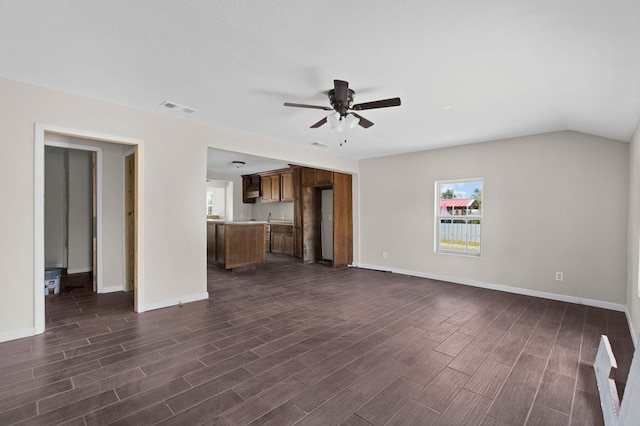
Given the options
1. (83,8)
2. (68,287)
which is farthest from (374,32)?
(68,287)

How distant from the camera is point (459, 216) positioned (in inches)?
207

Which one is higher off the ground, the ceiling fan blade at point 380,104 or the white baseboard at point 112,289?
the ceiling fan blade at point 380,104

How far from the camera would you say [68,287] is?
15.2ft

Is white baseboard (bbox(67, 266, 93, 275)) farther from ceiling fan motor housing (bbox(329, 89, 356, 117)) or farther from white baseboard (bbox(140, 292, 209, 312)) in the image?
ceiling fan motor housing (bbox(329, 89, 356, 117))

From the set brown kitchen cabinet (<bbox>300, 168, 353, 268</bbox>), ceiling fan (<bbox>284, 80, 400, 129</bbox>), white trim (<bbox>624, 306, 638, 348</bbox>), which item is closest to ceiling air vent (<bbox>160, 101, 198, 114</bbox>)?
ceiling fan (<bbox>284, 80, 400, 129</bbox>)

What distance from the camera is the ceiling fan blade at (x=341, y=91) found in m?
2.56

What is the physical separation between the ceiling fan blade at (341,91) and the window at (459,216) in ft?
11.2

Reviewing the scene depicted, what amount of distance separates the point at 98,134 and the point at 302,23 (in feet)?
9.16

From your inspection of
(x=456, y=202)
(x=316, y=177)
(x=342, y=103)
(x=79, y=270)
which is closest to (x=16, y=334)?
(x=79, y=270)

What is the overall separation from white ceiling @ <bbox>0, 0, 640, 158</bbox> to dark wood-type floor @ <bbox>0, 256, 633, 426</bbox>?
2.36 metres

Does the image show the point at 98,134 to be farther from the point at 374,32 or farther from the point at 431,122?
the point at 431,122

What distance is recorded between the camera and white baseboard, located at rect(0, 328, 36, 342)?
272 centimetres

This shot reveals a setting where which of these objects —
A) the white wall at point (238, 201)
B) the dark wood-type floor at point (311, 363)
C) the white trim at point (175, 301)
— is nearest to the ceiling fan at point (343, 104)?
the dark wood-type floor at point (311, 363)

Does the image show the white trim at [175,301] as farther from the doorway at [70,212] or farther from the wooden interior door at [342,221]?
the wooden interior door at [342,221]
